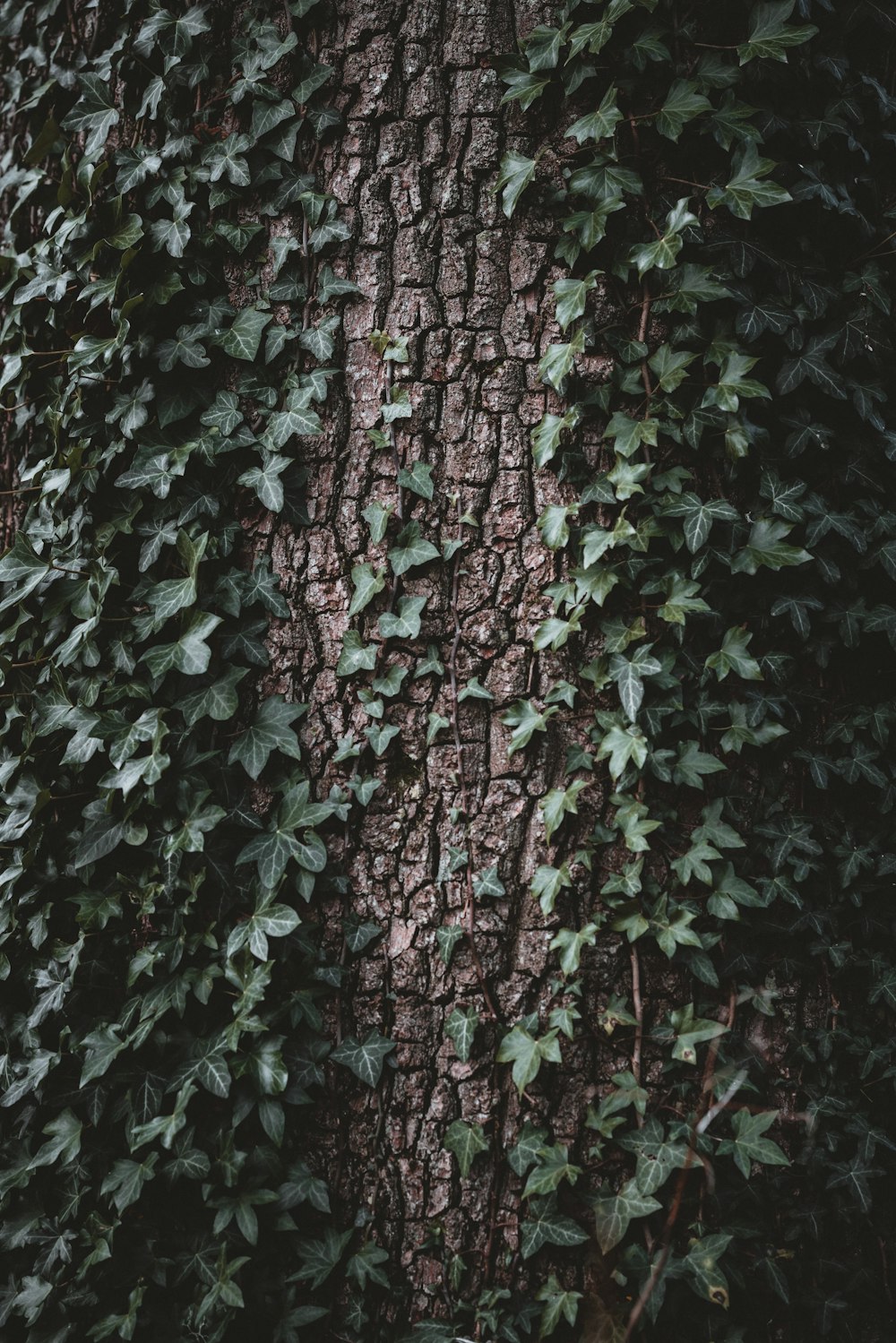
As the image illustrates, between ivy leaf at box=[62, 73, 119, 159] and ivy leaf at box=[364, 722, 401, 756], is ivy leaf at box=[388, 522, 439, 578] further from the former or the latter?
ivy leaf at box=[62, 73, 119, 159]

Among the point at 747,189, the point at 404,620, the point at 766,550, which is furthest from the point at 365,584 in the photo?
the point at 747,189

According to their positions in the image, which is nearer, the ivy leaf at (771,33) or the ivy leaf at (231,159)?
the ivy leaf at (771,33)

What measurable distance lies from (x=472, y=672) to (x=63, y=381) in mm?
1383

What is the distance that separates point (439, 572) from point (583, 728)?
47 cm

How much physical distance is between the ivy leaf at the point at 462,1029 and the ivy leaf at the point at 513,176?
67.1 inches

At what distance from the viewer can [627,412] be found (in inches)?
67.8

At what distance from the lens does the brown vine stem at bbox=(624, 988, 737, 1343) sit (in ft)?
4.99

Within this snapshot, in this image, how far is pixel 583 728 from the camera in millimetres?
1700

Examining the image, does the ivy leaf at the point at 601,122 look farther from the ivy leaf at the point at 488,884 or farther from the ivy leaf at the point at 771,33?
the ivy leaf at the point at 488,884

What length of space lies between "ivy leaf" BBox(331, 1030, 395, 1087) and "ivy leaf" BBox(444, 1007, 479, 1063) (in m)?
0.14

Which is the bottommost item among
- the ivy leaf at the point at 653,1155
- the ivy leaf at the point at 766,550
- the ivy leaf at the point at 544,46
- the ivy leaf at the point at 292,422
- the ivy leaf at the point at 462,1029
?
the ivy leaf at the point at 653,1155

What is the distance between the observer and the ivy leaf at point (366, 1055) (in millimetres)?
1663

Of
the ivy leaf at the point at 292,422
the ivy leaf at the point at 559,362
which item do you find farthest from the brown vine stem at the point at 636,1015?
the ivy leaf at the point at 292,422

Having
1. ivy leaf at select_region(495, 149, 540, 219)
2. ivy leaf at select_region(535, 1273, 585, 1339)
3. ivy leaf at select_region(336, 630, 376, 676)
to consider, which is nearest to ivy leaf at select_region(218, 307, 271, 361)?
ivy leaf at select_region(495, 149, 540, 219)
